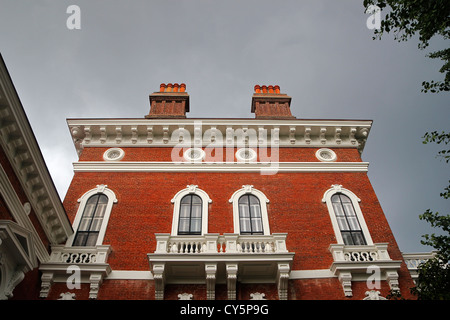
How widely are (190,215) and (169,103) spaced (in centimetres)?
856

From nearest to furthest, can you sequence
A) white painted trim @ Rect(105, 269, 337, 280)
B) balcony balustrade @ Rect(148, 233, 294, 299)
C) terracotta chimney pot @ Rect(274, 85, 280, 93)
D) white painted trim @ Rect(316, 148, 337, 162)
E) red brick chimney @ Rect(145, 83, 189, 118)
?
balcony balustrade @ Rect(148, 233, 294, 299) → white painted trim @ Rect(105, 269, 337, 280) → white painted trim @ Rect(316, 148, 337, 162) → red brick chimney @ Rect(145, 83, 189, 118) → terracotta chimney pot @ Rect(274, 85, 280, 93)

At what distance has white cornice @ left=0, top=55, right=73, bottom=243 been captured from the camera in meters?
10.2

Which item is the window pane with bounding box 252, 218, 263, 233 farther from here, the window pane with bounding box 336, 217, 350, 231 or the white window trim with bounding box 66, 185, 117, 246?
the white window trim with bounding box 66, 185, 117, 246

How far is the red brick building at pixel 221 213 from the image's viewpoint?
12750 millimetres

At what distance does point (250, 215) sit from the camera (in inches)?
608

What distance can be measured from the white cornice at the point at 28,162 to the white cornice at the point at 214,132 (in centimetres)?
577

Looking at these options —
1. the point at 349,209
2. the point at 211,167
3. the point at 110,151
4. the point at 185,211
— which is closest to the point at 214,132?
the point at 211,167

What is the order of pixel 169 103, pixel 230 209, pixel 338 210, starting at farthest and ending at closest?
1. pixel 169 103
2. pixel 338 210
3. pixel 230 209

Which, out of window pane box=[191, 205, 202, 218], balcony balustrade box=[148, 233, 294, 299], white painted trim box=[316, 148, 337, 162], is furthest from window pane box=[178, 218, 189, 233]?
white painted trim box=[316, 148, 337, 162]

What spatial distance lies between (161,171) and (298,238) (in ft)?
22.5

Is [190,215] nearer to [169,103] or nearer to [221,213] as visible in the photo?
[221,213]

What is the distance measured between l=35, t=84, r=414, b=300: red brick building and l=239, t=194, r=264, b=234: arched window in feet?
0.14
